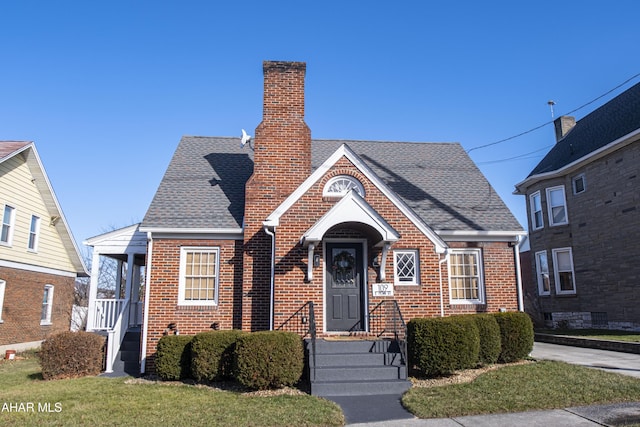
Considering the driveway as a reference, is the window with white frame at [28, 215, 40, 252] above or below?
above

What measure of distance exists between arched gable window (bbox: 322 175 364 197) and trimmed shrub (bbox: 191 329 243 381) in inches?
165

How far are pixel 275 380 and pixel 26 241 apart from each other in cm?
1335

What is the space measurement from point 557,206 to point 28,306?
22.2 metres

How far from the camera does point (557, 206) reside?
20719mm

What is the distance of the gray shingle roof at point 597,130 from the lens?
57.2 feet

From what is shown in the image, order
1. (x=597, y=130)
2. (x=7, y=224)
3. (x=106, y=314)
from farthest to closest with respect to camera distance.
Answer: (x=597, y=130) < (x=7, y=224) < (x=106, y=314)

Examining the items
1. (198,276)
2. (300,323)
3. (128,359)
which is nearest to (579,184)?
(300,323)

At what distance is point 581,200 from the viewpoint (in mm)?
19141

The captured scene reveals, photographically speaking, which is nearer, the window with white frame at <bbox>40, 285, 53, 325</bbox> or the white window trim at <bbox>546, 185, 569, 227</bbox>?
the window with white frame at <bbox>40, 285, 53, 325</bbox>

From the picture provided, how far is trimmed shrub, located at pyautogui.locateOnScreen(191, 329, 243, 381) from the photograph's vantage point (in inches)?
368

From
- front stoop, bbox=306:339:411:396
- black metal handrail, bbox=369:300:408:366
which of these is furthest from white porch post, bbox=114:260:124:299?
black metal handrail, bbox=369:300:408:366

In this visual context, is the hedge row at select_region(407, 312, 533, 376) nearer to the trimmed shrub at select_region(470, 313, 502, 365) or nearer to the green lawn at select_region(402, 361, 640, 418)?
the trimmed shrub at select_region(470, 313, 502, 365)

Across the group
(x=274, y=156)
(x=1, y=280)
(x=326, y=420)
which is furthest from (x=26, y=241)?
(x=326, y=420)

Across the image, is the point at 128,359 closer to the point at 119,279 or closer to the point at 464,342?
the point at 119,279
